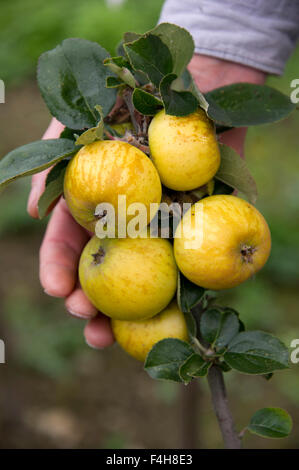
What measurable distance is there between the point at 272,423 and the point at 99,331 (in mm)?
428

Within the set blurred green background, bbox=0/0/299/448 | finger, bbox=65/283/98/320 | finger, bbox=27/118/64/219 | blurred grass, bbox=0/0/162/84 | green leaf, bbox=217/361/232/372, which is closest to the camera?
green leaf, bbox=217/361/232/372

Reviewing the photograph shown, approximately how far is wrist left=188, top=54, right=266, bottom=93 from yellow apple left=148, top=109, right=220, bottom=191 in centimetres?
46

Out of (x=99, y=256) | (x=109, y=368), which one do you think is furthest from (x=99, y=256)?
(x=109, y=368)

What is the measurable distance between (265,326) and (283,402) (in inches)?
17.2

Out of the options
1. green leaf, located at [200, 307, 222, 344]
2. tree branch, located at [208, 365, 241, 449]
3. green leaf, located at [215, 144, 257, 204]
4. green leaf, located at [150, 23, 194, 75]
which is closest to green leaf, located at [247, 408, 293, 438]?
tree branch, located at [208, 365, 241, 449]

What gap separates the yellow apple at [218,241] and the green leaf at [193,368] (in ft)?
0.40

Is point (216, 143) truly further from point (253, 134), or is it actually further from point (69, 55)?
point (253, 134)

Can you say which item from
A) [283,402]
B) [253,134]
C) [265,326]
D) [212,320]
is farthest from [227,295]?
[212,320]

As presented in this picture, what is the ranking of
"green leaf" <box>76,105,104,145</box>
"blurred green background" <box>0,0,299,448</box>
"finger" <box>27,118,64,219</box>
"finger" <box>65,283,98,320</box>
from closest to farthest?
1. "green leaf" <box>76,105,104,145</box>
2. "finger" <box>65,283,98,320</box>
3. "finger" <box>27,118,64,219</box>
4. "blurred green background" <box>0,0,299,448</box>

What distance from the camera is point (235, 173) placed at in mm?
938

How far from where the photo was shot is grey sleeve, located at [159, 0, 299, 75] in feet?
4.25

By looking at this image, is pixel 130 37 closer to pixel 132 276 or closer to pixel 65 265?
pixel 132 276

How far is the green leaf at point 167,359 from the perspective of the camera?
2.87 feet

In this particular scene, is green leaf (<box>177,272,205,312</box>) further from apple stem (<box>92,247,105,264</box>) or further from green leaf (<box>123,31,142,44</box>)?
green leaf (<box>123,31,142,44</box>)
